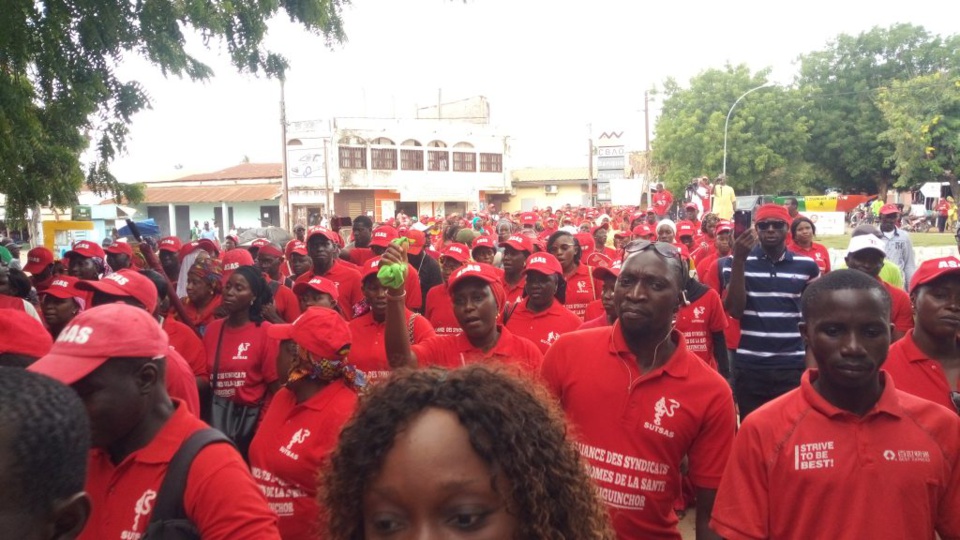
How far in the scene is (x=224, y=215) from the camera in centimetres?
4947

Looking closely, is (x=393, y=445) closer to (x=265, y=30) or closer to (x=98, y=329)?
(x=98, y=329)

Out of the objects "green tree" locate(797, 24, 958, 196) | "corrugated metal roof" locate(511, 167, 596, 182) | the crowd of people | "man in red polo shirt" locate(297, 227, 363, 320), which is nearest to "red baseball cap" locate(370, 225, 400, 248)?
"man in red polo shirt" locate(297, 227, 363, 320)

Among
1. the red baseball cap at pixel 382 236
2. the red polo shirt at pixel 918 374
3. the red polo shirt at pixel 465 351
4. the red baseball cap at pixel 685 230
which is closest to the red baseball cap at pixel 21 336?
the red polo shirt at pixel 465 351

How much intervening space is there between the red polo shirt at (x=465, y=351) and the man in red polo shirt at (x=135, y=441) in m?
1.84

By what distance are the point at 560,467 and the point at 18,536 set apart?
1.11 metres

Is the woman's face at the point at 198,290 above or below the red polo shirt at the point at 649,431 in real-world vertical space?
above

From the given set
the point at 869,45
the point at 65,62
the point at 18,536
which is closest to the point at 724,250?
the point at 65,62

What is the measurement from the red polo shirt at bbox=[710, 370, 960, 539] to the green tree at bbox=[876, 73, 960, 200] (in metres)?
47.7

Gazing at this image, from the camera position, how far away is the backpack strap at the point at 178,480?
2.14 meters

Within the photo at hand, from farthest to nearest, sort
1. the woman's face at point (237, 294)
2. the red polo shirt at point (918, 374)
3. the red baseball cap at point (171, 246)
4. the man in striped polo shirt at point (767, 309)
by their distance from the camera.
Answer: the red baseball cap at point (171, 246) → the man in striped polo shirt at point (767, 309) → the woman's face at point (237, 294) → the red polo shirt at point (918, 374)

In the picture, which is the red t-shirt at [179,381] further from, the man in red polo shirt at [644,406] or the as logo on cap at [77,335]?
the man in red polo shirt at [644,406]

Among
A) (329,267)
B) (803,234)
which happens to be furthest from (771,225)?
(329,267)

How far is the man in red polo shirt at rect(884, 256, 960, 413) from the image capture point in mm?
3555

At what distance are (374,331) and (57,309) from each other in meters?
2.11
